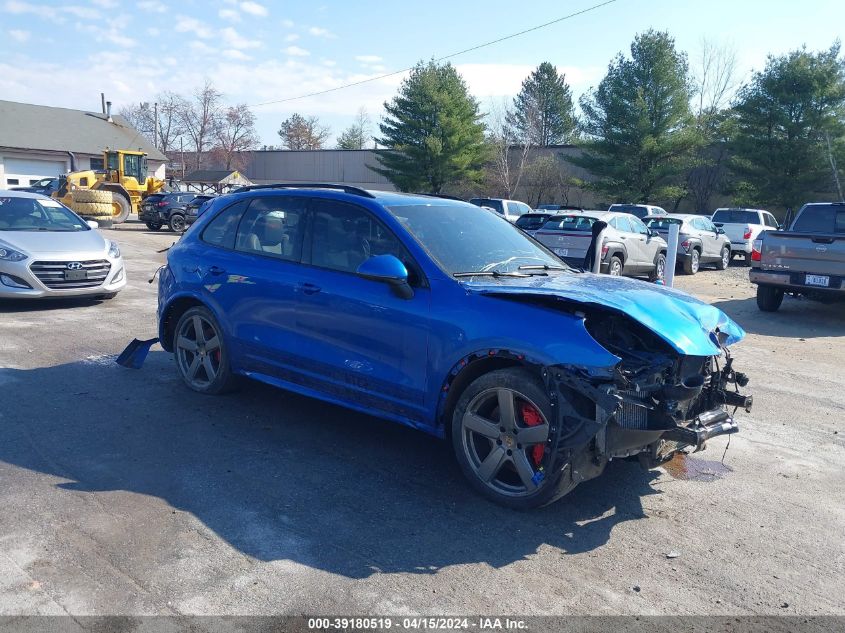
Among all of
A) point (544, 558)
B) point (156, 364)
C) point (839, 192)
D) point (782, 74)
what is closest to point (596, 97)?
point (782, 74)

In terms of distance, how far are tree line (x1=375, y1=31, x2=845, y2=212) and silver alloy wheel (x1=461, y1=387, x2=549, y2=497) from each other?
34191 mm

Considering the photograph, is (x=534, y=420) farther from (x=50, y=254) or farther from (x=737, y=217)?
(x=737, y=217)

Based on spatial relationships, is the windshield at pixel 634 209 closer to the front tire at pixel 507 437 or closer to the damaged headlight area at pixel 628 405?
the damaged headlight area at pixel 628 405

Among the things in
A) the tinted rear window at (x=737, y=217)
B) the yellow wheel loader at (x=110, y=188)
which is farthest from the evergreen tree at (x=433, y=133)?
the tinted rear window at (x=737, y=217)

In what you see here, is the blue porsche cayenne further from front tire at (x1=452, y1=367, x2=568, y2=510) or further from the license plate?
the license plate

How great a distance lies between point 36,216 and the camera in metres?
11.0

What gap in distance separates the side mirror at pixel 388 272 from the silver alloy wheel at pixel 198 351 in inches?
81.4

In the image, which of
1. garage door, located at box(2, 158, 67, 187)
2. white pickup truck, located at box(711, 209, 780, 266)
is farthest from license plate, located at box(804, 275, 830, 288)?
garage door, located at box(2, 158, 67, 187)

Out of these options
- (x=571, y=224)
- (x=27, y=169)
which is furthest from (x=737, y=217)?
(x=27, y=169)

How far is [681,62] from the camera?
38688 mm

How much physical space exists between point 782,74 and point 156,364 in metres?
35.5

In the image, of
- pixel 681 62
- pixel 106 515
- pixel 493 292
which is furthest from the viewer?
pixel 681 62

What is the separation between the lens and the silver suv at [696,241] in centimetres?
1983

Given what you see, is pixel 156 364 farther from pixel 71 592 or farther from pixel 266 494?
pixel 71 592
